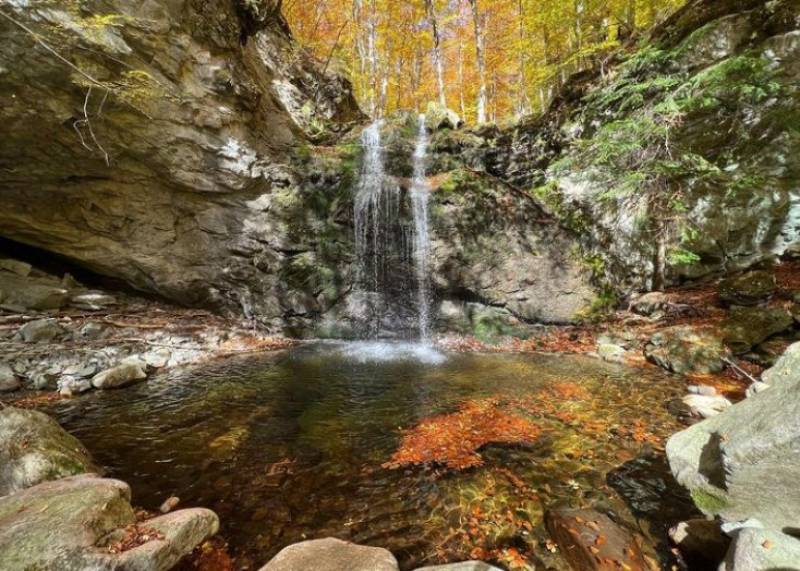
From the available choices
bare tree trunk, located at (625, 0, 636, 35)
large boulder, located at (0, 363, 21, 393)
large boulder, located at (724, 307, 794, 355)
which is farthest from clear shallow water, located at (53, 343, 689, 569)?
bare tree trunk, located at (625, 0, 636, 35)

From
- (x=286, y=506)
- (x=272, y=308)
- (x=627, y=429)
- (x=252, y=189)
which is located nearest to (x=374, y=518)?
(x=286, y=506)

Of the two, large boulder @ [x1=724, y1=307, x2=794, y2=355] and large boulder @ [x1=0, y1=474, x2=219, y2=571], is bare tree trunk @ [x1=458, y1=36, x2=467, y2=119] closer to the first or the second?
large boulder @ [x1=724, y1=307, x2=794, y2=355]

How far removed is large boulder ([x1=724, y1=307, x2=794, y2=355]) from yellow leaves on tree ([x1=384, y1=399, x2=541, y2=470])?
5.31 meters

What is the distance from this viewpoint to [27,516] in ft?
8.38

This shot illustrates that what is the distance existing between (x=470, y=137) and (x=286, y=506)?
14.2m

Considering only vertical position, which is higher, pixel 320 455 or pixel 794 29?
pixel 794 29

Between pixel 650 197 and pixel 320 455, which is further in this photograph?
pixel 650 197

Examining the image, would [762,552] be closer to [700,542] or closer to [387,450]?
[700,542]

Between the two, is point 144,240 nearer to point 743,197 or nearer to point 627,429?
point 627,429

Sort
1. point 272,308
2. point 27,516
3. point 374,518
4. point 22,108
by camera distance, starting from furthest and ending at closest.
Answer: point 272,308 → point 22,108 → point 374,518 → point 27,516

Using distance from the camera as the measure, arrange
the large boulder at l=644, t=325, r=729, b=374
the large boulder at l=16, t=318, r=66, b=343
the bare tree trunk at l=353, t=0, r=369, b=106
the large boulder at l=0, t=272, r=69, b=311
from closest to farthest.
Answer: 1. the large boulder at l=644, t=325, r=729, b=374
2. the large boulder at l=16, t=318, r=66, b=343
3. the large boulder at l=0, t=272, r=69, b=311
4. the bare tree trunk at l=353, t=0, r=369, b=106

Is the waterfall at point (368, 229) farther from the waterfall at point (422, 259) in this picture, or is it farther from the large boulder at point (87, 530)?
the large boulder at point (87, 530)

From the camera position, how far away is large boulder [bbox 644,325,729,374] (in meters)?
6.76

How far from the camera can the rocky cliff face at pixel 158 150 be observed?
6.97 meters
